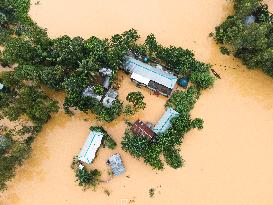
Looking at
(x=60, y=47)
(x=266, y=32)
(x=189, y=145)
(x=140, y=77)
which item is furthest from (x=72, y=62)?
(x=266, y=32)

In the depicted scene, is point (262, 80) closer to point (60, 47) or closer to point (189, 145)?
point (189, 145)

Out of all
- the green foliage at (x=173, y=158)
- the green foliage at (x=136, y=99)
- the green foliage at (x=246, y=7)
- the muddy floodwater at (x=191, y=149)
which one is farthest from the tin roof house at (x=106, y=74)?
the green foliage at (x=246, y=7)

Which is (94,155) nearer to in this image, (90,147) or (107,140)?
(90,147)

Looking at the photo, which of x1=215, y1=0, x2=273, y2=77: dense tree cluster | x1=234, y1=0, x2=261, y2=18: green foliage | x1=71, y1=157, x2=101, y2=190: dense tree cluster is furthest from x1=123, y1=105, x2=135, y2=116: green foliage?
x1=234, y1=0, x2=261, y2=18: green foliage

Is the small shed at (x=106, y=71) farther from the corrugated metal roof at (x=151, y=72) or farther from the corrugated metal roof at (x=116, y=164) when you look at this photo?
the corrugated metal roof at (x=116, y=164)

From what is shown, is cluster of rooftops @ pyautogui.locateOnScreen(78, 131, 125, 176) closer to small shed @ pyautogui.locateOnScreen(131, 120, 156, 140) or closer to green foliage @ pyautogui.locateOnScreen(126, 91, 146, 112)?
small shed @ pyautogui.locateOnScreen(131, 120, 156, 140)
